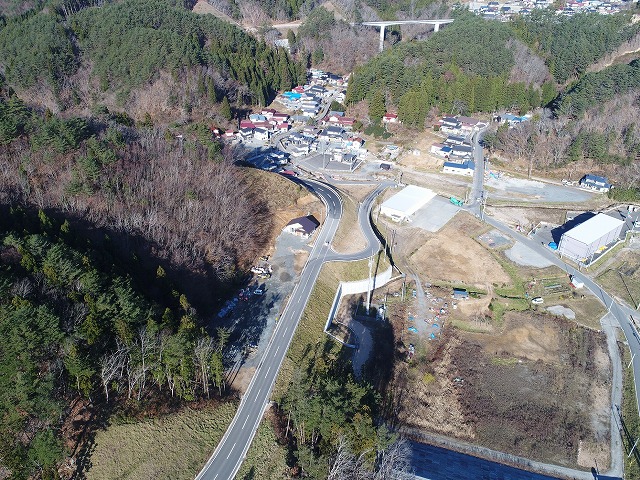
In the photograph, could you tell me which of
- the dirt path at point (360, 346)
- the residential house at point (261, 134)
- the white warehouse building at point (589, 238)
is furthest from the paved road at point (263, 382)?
the residential house at point (261, 134)

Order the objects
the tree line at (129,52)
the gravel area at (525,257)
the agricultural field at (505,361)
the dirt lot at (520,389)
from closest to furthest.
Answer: the dirt lot at (520,389)
the agricultural field at (505,361)
the gravel area at (525,257)
the tree line at (129,52)

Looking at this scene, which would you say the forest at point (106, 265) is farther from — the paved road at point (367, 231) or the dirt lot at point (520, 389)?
the dirt lot at point (520, 389)

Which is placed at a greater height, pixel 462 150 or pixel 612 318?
pixel 462 150

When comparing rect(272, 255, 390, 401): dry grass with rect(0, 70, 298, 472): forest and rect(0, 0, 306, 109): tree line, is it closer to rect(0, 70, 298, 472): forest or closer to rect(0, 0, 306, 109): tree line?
rect(0, 70, 298, 472): forest

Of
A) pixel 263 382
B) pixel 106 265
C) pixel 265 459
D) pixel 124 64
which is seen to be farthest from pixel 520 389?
pixel 124 64

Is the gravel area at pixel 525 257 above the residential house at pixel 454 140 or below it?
below

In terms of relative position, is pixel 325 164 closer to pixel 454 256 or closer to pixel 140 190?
pixel 454 256

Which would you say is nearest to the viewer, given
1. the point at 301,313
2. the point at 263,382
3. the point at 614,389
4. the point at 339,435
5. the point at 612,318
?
the point at 339,435
